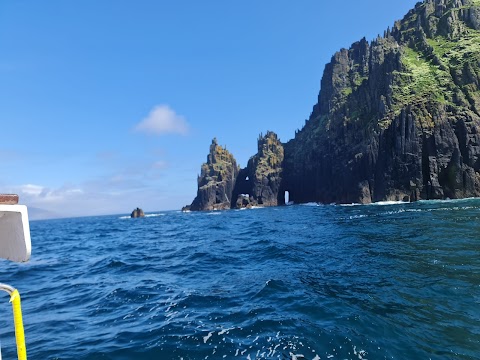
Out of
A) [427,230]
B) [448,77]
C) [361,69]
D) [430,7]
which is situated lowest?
[427,230]

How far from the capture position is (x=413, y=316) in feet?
27.3

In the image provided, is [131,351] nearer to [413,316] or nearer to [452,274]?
[413,316]

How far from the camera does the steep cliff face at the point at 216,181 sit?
533 ft

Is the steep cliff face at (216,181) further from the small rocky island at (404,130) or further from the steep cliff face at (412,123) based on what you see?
the steep cliff face at (412,123)

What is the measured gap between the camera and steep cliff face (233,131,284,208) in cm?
14788

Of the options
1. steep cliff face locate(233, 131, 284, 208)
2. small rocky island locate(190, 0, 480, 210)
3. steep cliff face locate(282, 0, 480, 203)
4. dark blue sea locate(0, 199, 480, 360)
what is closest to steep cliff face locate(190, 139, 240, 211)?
steep cliff face locate(233, 131, 284, 208)

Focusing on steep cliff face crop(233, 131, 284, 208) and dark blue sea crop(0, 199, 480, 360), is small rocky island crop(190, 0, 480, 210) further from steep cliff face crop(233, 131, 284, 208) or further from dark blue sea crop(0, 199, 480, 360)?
dark blue sea crop(0, 199, 480, 360)

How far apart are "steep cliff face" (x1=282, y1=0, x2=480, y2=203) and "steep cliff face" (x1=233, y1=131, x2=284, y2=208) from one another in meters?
19.3

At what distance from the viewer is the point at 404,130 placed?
255 ft

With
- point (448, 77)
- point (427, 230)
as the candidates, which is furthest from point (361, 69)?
point (427, 230)

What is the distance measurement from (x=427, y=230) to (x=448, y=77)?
85152mm

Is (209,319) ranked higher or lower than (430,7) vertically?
lower

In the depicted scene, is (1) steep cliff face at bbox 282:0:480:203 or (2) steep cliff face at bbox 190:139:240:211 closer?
(1) steep cliff face at bbox 282:0:480:203

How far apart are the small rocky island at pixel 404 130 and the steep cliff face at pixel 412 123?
26 cm
